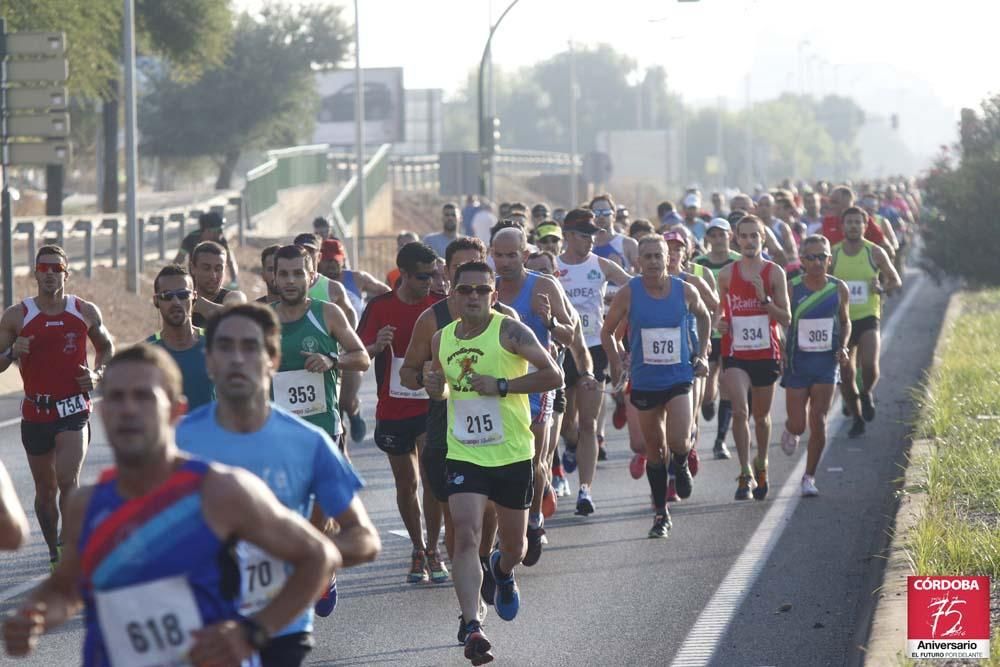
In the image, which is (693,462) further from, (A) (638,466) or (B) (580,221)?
(B) (580,221)

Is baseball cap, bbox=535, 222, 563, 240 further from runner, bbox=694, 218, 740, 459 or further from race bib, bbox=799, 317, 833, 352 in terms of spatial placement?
race bib, bbox=799, 317, 833, 352

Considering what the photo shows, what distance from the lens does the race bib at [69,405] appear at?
394 inches

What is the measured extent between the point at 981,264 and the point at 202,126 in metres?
44.5

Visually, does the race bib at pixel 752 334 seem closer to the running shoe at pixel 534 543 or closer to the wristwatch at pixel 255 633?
the running shoe at pixel 534 543

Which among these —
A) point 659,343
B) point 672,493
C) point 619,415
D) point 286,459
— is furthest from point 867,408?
point 286,459

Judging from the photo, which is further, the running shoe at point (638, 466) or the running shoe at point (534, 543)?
the running shoe at point (638, 466)

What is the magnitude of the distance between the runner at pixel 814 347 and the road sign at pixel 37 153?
1392 centimetres

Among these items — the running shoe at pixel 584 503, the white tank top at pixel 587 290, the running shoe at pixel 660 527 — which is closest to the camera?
the running shoe at pixel 660 527

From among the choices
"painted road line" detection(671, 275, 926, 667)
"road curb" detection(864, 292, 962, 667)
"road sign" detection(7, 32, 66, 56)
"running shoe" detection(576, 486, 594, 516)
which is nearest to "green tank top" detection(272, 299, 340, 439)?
"painted road line" detection(671, 275, 926, 667)

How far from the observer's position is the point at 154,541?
14.1 feet

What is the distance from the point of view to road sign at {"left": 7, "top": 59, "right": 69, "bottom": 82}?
24.3m


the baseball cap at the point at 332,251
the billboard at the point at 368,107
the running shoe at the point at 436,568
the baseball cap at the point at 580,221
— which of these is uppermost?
the billboard at the point at 368,107

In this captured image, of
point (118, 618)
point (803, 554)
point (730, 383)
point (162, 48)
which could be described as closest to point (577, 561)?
point (803, 554)

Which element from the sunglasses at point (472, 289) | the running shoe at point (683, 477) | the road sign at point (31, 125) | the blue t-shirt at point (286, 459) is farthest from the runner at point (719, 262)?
the road sign at point (31, 125)
